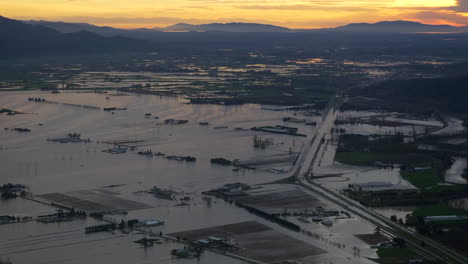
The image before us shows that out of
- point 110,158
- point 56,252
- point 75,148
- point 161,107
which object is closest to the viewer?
point 56,252

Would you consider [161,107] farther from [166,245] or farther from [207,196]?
[166,245]

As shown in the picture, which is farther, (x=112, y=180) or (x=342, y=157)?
(x=342, y=157)

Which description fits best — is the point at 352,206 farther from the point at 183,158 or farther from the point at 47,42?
the point at 47,42

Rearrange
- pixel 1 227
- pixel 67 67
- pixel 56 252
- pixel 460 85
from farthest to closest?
pixel 67 67, pixel 460 85, pixel 1 227, pixel 56 252

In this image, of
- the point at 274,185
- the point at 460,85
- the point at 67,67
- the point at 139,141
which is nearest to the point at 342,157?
the point at 274,185

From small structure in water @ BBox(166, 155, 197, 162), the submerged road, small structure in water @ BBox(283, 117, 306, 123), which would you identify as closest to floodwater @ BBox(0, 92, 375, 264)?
small structure in water @ BBox(166, 155, 197, 162)

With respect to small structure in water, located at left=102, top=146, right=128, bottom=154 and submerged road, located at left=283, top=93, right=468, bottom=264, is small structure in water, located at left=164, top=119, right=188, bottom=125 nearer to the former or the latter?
submerged road, located at left=283, top=93, right=468, bottom=264

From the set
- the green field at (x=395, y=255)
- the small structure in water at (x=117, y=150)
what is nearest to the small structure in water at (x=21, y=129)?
the small structure in water at (x=117, y=150)
